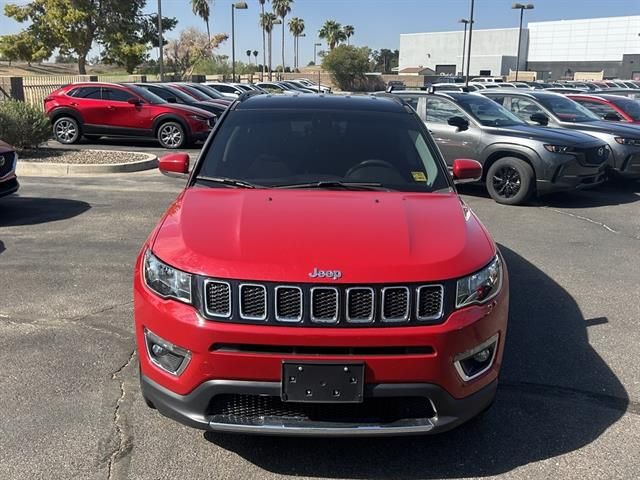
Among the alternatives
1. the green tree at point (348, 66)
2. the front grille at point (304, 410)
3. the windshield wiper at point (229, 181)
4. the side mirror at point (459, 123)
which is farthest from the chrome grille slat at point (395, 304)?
the green tree at point (348, 66)

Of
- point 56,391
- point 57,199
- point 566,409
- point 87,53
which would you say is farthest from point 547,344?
point 87,53

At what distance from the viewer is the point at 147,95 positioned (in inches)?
620

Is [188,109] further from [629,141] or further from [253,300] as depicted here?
[253,300]

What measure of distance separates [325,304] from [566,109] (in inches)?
441

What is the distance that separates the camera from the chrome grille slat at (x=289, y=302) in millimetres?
2656

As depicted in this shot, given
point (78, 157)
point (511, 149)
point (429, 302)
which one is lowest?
point (78, 157)

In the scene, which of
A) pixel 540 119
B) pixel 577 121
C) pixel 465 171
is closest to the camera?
pixel 465 171

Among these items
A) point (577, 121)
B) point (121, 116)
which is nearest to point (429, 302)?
point (577, 121)

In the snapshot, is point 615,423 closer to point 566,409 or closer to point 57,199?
point 566,409

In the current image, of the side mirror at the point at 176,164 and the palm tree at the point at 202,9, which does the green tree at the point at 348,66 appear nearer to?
the palm tree at the point at 202,9

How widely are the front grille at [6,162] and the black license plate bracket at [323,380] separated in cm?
618

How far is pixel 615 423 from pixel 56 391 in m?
3.17

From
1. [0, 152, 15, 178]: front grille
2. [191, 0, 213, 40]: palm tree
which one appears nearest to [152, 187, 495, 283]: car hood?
[0, 152, 15, 178]: front grille

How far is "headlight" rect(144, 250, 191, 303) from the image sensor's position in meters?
2.77
